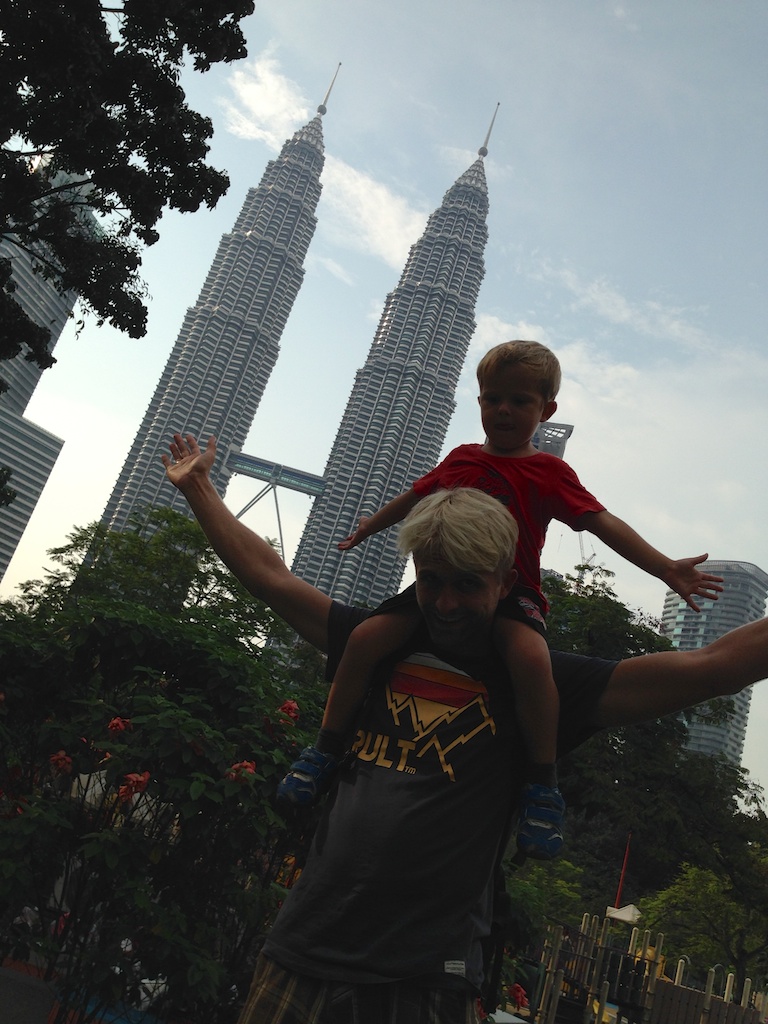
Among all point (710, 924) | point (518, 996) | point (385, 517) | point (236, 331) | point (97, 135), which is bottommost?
point (518, 996)

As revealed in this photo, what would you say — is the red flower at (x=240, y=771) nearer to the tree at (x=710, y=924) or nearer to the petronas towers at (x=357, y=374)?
the tree at (x=710, y=924)

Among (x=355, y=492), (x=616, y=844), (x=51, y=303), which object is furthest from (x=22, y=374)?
(x=616, y=844)

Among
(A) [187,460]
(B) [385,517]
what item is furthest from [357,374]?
(A) [187,460]

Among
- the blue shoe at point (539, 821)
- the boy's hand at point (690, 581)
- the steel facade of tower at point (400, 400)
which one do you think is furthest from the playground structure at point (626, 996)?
A: the steel facade of tower at point (400, 400)

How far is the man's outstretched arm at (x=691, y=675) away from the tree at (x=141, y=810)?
128 inches

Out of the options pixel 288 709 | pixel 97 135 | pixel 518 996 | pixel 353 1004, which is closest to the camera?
pixel 353 1004

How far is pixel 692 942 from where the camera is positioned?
2878 cm

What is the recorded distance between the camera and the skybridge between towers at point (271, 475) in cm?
10906

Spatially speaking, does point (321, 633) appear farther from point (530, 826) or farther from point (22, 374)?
point (22, 374)

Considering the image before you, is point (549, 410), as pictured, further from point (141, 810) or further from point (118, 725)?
point (141, 810)

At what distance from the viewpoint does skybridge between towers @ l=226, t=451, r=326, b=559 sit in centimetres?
10906

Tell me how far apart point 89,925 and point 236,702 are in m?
1.51

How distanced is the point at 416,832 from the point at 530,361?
1527mm

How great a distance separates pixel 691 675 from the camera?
1475 mm
